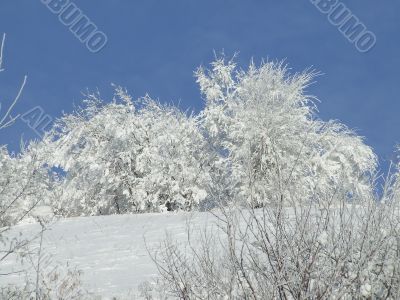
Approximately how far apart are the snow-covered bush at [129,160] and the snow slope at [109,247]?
259 inches

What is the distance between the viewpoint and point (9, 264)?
14.8 metres

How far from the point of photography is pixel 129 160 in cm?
3059

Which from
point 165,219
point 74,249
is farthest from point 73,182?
point 74,249

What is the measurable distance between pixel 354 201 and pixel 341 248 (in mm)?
644

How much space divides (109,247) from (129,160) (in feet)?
46.6

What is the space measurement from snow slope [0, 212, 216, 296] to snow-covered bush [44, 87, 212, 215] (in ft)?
21.5

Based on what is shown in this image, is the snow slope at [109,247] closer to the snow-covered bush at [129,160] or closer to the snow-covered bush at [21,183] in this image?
the snow-covered bush at [21,183]

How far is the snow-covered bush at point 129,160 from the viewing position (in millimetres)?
28812

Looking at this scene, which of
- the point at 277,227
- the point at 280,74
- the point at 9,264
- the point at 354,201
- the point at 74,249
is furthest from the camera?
the point at 280,74

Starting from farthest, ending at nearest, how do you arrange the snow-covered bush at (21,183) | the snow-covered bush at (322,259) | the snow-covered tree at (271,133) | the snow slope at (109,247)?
the snow-covered tree at (271,133) < the snow slope at (109,247) < the snow-covered bush at (21,183) < the snow-covered bush at (322,259)

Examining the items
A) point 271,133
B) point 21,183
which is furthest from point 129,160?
point 21,183

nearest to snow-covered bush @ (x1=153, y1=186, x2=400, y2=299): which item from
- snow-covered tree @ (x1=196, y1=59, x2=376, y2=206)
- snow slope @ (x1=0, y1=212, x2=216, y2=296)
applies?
snow slope @ (x1=0, y1=212, x2=216, y2=296)

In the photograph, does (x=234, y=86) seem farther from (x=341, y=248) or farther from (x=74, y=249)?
(x=341, y=248)

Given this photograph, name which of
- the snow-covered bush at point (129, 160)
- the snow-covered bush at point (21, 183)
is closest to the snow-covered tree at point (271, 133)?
the snow-covered bush at point (129, 160)
